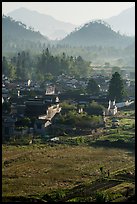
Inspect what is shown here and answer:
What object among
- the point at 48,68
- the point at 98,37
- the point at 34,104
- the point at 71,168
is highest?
the point at 98,37

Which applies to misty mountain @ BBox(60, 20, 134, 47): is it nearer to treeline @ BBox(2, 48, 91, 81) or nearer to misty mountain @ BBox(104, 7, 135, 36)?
treeline @ BBox(2, 48, 91, 81)

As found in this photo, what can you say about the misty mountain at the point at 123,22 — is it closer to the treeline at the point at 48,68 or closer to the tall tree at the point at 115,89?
the treeline at the point at 48,68

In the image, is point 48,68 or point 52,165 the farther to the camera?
point 48,68

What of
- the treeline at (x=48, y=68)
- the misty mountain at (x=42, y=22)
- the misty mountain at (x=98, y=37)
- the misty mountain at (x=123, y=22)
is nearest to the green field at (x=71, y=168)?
the treeline at (x=48, y=68)

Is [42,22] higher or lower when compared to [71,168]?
higher

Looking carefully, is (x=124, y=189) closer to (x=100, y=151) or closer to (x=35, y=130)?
(x=100, y=151)

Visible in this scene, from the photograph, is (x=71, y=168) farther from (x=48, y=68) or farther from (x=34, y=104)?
(x=48, y=68)

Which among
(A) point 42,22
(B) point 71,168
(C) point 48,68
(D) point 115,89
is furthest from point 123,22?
(B) point 71,168

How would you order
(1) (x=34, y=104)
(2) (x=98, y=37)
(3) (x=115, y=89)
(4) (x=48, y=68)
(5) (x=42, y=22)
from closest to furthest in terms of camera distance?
(1) (x=34, y=104)
(3) (x=115, y=89)
(4) (x=48, y=68)
(2) (x=98, y=37)
(5) (x=42, y=22)
